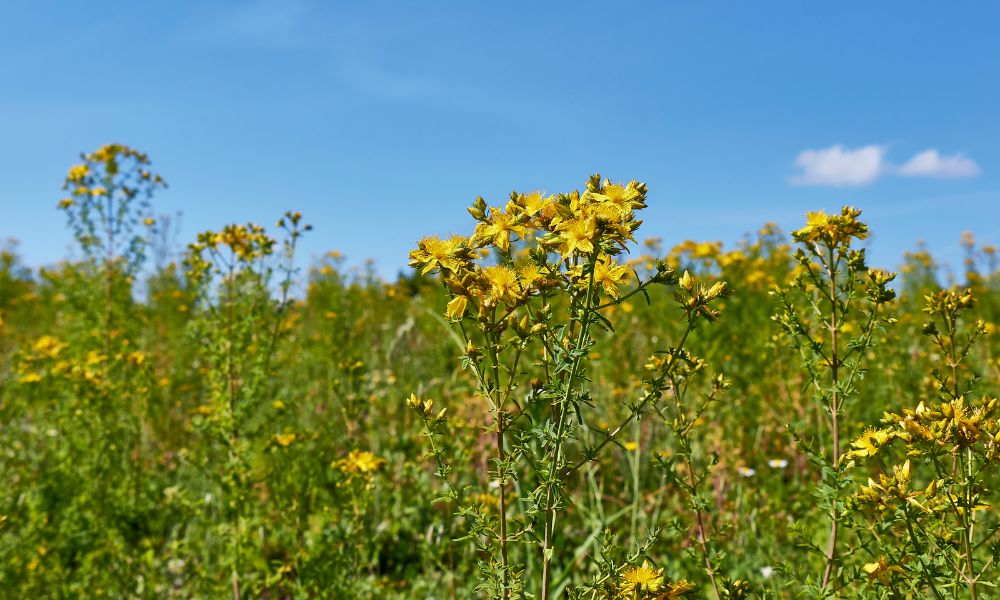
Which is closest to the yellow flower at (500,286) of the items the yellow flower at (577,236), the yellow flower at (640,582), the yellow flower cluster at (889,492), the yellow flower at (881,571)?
the yellow flower at (577,236)

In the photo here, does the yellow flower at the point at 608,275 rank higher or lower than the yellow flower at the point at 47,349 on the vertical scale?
lower

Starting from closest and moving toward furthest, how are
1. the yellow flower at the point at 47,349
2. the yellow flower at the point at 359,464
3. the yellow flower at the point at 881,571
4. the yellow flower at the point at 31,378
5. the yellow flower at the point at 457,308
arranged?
the yellow flower at the point at 457,308 < the yellow flower at the point at 881,571 < the yellow flower at the point at 359,464 < the yellow flower at the point at 31,378 < the yellow flower at the point at 47,349

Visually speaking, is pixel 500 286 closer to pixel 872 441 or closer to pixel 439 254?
pixel 439 254

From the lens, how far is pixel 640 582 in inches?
53.4

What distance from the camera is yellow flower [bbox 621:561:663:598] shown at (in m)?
1.33

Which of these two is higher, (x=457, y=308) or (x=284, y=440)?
(x=457, y=308)

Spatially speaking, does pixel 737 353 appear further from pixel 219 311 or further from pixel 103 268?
pixel 103 268

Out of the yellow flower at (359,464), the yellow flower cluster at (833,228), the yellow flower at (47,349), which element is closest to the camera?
the yellow flower cluster at (833,228)

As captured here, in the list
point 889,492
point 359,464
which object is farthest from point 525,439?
point 359,464

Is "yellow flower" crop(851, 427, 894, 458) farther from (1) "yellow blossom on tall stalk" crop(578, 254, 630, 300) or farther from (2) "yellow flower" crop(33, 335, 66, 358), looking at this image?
(2) "yellow flower" crop(33, 335, 66, 358)

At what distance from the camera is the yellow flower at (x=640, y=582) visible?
133 cm

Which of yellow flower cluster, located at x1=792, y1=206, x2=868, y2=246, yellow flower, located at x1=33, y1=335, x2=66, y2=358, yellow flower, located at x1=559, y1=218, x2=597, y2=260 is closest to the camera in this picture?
yellow flower, located at x1=559, y1=218, x2=597, y2=260

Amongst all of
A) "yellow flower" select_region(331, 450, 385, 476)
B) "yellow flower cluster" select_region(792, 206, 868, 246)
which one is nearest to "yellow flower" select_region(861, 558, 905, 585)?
"yellow flower cluster" select_region(792, 206, 868, 246)

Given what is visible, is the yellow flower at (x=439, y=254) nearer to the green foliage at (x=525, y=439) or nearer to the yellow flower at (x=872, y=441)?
the green foliage at (x=525, y=439)
